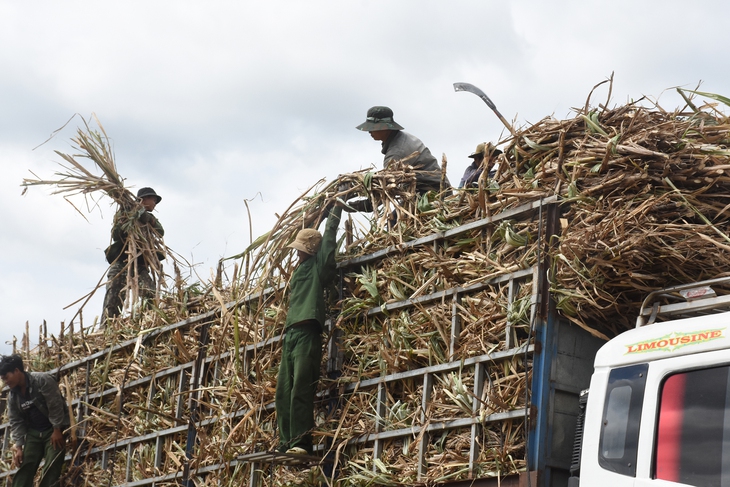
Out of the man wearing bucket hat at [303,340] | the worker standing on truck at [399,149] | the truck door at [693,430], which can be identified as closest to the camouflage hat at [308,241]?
the man wearing bucket hat at [303,340]

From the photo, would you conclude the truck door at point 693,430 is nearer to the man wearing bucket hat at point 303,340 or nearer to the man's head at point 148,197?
the man wearing bucket hat at point 303,340

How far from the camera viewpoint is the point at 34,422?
9758mm

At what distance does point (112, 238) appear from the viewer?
11.2m

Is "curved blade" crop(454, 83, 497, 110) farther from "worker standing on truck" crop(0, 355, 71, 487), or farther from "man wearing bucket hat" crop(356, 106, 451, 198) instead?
"worker standing on truck" crop(0, 355, 71, 487)

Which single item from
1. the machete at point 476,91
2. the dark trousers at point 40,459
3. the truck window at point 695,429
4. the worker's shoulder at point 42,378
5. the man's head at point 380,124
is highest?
the machete at point 476,91

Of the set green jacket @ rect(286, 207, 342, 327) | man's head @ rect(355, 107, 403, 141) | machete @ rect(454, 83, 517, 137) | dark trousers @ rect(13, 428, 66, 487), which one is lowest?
dark trousers @ rect(13, 428, 66, 487)

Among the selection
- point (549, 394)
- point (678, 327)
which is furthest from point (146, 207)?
→ point (678, 327)

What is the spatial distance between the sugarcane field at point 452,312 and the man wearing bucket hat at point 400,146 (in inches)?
4.2

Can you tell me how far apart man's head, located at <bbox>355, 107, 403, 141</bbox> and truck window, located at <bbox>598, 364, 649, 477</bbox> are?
4153 millimetres

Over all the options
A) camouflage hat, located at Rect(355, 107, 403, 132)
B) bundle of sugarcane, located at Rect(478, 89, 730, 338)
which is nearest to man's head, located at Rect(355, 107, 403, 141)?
camouflage hat, located at Rect(355, 107, 403, 132)

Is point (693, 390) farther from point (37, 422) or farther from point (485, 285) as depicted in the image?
point (37, 422)

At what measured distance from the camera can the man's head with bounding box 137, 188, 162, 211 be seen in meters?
11.3

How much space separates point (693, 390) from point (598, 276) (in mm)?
1124

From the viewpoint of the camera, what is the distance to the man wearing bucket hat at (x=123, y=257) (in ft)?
35.6
